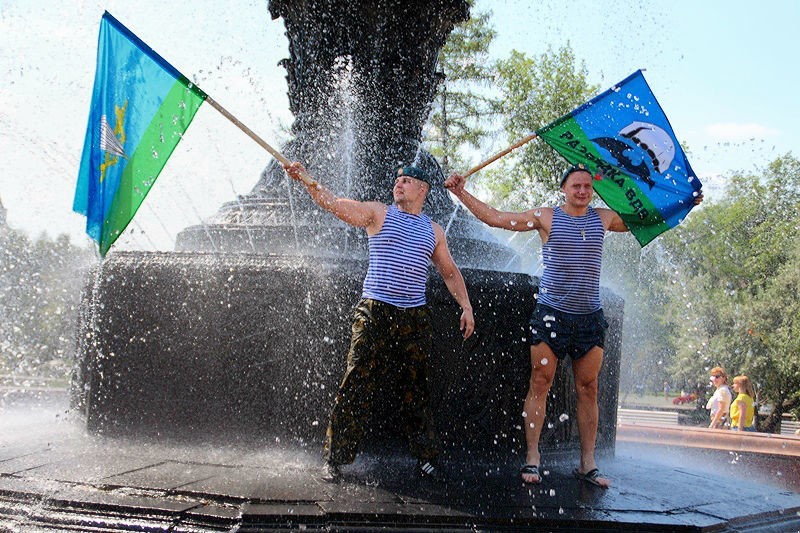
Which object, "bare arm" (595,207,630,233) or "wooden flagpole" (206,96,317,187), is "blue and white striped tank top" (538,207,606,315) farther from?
"wooden flagpole" (206,96,317,187)

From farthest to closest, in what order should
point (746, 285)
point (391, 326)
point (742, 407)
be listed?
1. point (746, 285)
2. point (742, 407)
3. point (391, 326)

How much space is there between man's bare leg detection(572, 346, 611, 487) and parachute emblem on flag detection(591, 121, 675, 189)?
1.21 metres

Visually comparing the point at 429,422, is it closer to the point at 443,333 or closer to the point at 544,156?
the point at 443,333

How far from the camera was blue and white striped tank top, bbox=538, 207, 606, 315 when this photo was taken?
156 inches

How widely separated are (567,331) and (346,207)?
1.37 m

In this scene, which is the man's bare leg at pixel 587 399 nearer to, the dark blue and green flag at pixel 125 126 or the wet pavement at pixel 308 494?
the wet pavement at pixel 308 494

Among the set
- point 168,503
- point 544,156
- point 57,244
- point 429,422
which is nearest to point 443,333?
point 429,422

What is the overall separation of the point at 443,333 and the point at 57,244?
30492 millimetres

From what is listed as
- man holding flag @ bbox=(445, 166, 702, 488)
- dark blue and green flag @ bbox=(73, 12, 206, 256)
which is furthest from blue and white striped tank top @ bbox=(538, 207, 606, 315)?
dark blue and green flag @ bbox=(73, 12, 206, 256)

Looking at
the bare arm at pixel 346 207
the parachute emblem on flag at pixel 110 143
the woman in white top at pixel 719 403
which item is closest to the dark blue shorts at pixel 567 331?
the bare arm at pixel 346 207

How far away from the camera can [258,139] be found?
12.5ft

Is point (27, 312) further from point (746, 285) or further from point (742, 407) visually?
point (746, 285)

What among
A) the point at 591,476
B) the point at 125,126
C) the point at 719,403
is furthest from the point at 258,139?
the point at 719,403

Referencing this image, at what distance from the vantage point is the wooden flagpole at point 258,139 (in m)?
3.68
